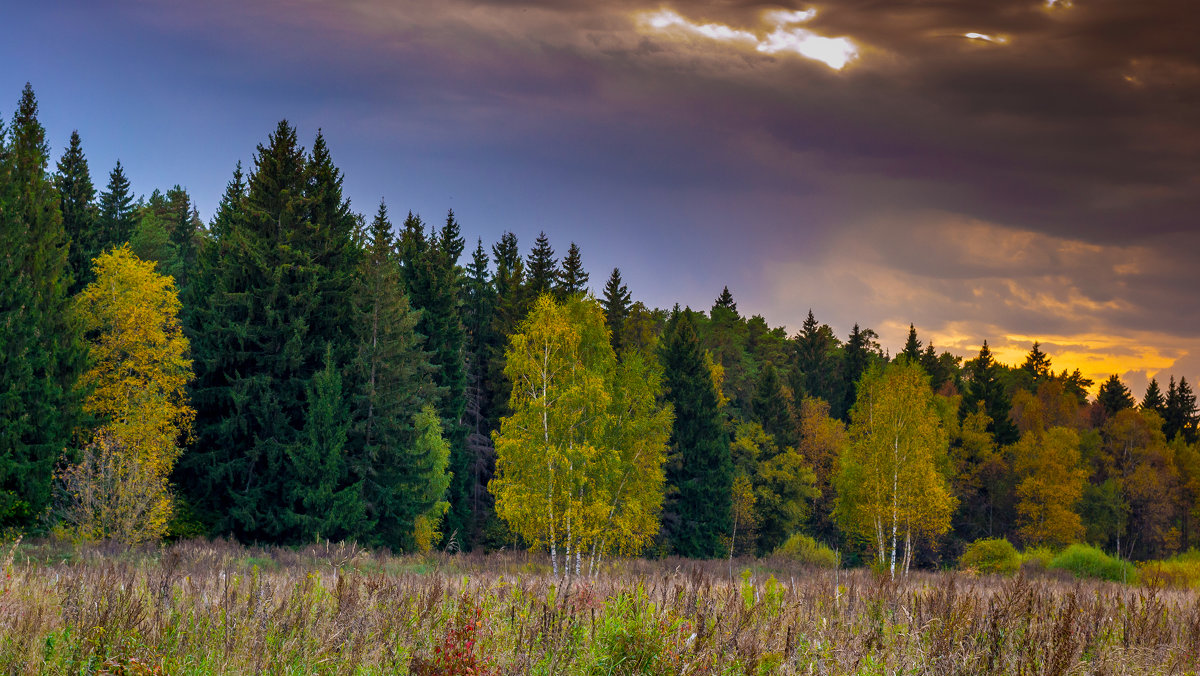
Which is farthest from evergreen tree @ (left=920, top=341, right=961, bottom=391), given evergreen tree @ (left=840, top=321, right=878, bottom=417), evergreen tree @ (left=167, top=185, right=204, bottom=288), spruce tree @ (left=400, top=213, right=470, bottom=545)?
evergreen tree @ (left=167, top=185, right=204, bottom=288)

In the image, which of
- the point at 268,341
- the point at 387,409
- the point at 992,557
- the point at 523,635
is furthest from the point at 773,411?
the point at 523,635

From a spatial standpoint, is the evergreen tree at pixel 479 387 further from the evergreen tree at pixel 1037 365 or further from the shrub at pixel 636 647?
the evergreen tree at pixel 1037 365

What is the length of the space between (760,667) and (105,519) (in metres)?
25.4

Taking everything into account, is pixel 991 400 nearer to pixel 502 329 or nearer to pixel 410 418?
pixel 502 329

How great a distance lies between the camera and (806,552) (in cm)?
4819

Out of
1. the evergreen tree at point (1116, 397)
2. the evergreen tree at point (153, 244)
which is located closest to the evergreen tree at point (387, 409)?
the evergreen tree at point (153, 244)

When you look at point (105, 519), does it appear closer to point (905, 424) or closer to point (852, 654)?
point (852, 654)

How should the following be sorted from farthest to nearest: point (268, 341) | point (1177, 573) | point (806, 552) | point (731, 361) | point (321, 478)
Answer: point (731, 361) < point (806, 552) < point (268, 341) < point (321, 478) < point (1177, 573)

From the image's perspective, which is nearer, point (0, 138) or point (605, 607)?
point (605, 607)

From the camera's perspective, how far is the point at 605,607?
904cm

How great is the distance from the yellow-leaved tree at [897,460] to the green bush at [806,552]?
15.8 feet

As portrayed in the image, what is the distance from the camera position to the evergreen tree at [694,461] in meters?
49.3

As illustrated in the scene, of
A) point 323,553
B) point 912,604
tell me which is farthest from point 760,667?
point 323,553

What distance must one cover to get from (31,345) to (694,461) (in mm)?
35219
